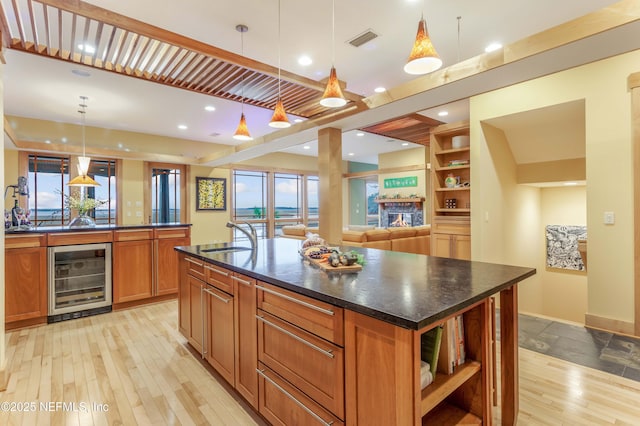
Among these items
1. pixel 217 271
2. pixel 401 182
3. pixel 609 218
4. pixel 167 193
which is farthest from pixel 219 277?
pixel 401 182

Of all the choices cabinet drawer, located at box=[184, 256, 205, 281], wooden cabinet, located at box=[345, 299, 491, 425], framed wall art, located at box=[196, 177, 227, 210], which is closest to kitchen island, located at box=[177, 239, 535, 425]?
wooden cabinet, located at box=[345, 299, 491, 425]

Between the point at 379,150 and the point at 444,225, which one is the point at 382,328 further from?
the point at 379,150

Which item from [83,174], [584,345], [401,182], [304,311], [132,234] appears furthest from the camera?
[401,182]

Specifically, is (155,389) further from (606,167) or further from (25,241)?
(606,167)

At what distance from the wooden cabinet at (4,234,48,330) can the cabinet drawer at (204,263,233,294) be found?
2.54m

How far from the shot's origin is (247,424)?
6.20ft

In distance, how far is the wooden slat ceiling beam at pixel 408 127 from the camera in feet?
17.9

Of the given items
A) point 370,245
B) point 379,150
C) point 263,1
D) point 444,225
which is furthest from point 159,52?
point 379,150

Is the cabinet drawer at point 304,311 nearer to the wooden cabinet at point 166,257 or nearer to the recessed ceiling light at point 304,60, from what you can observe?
the recessed ceiling light at point 304,60

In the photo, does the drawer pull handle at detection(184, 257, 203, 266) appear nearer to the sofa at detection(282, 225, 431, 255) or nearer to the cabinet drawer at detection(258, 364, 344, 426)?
the cabinet drawer at detection(258, 364, 344, 426)

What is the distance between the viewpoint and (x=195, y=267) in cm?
265

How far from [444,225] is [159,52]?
4.39m

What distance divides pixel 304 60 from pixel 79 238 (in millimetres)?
3475

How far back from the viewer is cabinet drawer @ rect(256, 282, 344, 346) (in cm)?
132
